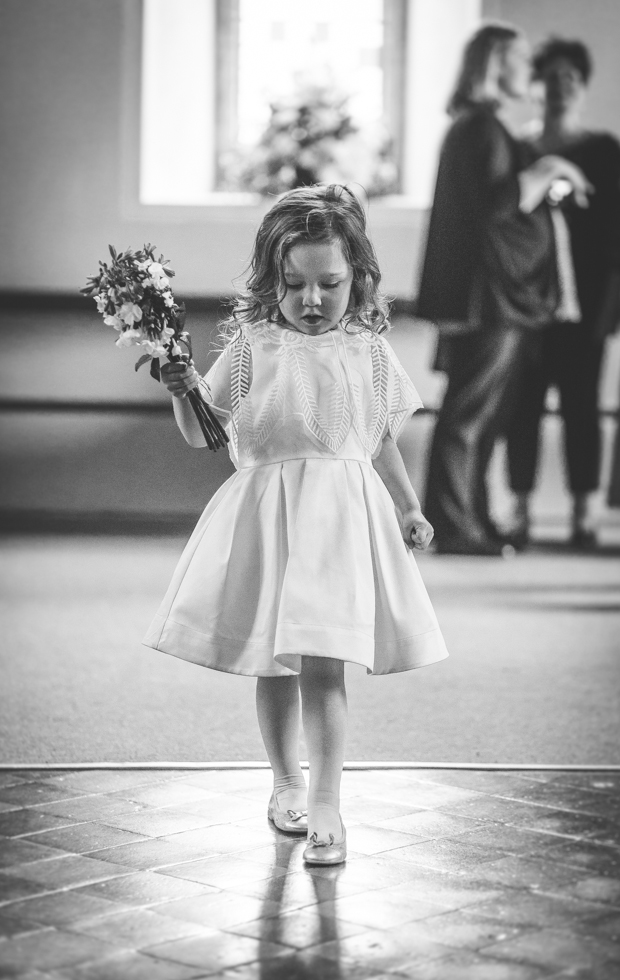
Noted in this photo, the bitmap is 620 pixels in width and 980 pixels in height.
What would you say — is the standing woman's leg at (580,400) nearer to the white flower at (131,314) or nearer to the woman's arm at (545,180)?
the woman's arm at (545,180)

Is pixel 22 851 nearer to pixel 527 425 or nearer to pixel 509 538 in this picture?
pixel 509 538

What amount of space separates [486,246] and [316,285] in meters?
4.52

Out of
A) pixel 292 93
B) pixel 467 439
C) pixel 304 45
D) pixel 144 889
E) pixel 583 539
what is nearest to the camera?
pixel 144 889

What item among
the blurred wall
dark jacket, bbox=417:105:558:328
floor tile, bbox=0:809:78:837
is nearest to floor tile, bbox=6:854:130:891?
floor tile, bbox=0:809:78:837

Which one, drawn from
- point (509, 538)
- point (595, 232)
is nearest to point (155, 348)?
point (509, 538)

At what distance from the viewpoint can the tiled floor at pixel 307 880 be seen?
1.53m

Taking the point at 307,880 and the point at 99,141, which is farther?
the point at 99,141

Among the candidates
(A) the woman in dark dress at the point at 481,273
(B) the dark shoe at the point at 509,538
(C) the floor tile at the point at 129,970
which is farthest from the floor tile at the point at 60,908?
(B) the dark shoe at the point at 509,538

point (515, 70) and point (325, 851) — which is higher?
point (515, 70)

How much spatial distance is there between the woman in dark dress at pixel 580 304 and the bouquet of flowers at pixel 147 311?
189 inches

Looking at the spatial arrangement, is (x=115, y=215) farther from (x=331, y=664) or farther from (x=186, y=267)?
(x=331, y=664)

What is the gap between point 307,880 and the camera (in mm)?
1829

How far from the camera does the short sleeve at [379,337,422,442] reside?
2.16m

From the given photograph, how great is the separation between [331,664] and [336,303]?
0.54m
